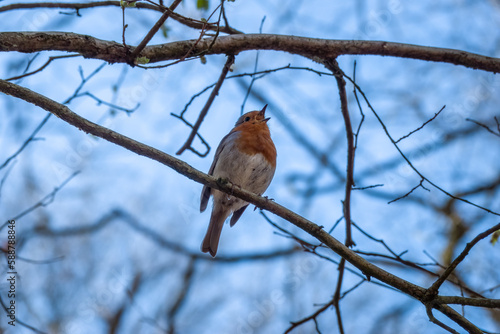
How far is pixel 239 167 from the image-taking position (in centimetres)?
523

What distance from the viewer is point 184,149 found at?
4.50 metres

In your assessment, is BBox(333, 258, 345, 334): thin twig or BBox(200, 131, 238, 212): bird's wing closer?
BBox(333, 258, 345, 334): thin twig

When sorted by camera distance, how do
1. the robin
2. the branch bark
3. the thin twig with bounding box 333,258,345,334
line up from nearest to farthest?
1. the branch bark
2. the thin twig with bounding box 333,258,345,334
3. the robin

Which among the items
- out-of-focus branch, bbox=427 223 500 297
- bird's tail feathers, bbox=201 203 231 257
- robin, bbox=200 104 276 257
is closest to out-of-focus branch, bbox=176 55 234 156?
robin, bbox=200 104 276 257

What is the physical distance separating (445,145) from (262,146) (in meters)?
4.27

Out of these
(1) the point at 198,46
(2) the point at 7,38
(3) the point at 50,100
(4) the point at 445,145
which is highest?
(4) the point at 445,145

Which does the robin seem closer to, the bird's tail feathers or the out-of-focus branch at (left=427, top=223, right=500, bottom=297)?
the bird's tail feathers

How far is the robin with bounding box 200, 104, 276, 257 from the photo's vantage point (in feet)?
17.2

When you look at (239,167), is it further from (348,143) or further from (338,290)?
(338,290)

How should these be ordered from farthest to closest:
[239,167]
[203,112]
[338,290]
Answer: [239,167] → [203,112] → [338,290]

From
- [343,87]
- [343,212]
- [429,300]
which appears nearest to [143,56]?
[343,87]

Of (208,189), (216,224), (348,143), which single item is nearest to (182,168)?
(348,143)

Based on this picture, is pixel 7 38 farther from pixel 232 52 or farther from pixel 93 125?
pixel 232 52

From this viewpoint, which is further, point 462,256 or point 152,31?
point 152,31
